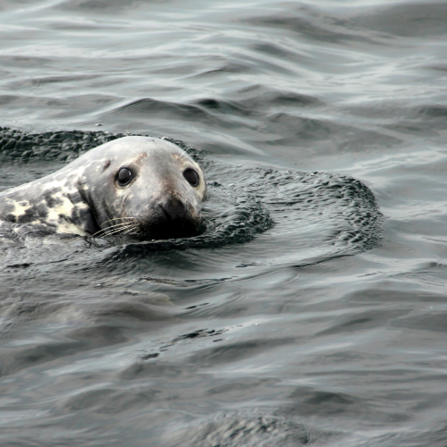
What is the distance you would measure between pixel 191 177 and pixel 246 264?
1.06 metres

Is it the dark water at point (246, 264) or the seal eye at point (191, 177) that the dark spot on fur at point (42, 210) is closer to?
the dark water at point (246, 264)

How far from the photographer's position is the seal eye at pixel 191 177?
19.9 feet

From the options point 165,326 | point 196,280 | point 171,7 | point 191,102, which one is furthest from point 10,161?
point 171,7

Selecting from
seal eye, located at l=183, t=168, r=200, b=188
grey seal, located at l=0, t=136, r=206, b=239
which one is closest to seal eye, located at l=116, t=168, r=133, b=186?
grey seal, located at l=0, t=136, r=206, b=239

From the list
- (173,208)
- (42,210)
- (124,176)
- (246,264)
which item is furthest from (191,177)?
(42,210)

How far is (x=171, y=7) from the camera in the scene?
1504 centimetres

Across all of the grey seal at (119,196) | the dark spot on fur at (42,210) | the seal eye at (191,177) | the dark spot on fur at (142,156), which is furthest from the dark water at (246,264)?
the dark spot on fur at (142,156)

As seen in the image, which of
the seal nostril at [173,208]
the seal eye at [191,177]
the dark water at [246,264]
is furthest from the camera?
the seal eye at [191,177]

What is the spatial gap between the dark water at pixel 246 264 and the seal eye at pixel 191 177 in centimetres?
39

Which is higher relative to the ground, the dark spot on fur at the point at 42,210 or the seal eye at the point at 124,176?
the seal eye at the point at 124,176

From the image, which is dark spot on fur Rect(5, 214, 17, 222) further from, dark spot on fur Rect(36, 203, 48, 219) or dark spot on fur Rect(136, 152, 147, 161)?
dark spot on fur Rect(136, 152, 147, 161)

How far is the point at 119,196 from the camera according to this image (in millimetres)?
5914

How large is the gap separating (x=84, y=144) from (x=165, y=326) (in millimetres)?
4796

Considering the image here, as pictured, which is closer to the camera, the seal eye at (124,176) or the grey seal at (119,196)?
the grey seal at (119,196)
